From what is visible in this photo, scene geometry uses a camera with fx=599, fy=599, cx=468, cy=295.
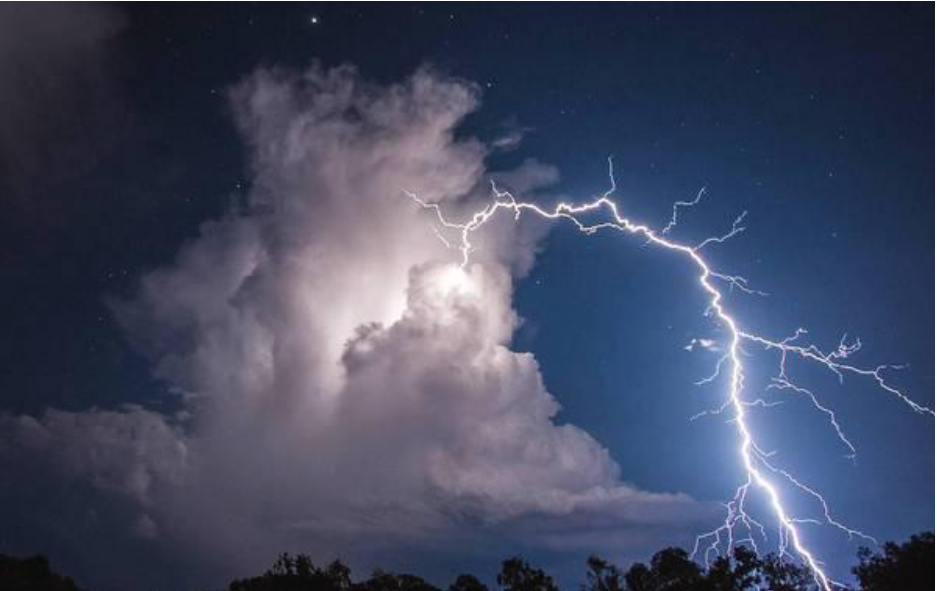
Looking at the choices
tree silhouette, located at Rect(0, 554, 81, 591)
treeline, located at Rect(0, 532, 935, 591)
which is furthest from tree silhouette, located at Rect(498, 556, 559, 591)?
tree silhouette, located at Rect(0, 554, 81, 591)

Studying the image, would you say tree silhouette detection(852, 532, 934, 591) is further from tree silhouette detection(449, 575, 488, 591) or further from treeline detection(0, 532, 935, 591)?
tree silhouette detection(449, 575, 488, 591)

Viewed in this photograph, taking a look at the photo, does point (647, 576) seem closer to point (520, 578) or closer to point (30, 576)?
point (520, 578)

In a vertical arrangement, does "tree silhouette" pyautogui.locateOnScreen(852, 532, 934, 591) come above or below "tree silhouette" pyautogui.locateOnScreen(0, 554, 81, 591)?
above

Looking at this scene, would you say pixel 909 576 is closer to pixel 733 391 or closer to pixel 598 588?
pixel 733 391

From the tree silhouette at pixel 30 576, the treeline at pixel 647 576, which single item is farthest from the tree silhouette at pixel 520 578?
the tree silhouette at pixel 30 576

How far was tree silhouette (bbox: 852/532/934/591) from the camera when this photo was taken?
24922 mm

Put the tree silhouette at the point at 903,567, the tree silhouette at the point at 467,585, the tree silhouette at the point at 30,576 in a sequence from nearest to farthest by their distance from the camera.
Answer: the tree silhouette at the point at 903,567 < the tree silhouette at the point at 30,576 < the tree silhouette at the point at 467,585

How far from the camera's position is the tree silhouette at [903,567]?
24922 mm

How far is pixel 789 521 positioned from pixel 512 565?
89.0 ft

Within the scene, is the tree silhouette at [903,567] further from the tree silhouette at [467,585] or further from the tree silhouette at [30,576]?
the tree silhouette at [30,576]

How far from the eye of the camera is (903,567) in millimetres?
25953

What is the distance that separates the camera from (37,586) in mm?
36094

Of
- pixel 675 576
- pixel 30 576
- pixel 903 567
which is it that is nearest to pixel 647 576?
pixel 675 576

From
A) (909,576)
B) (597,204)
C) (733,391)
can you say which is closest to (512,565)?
(909,576)
